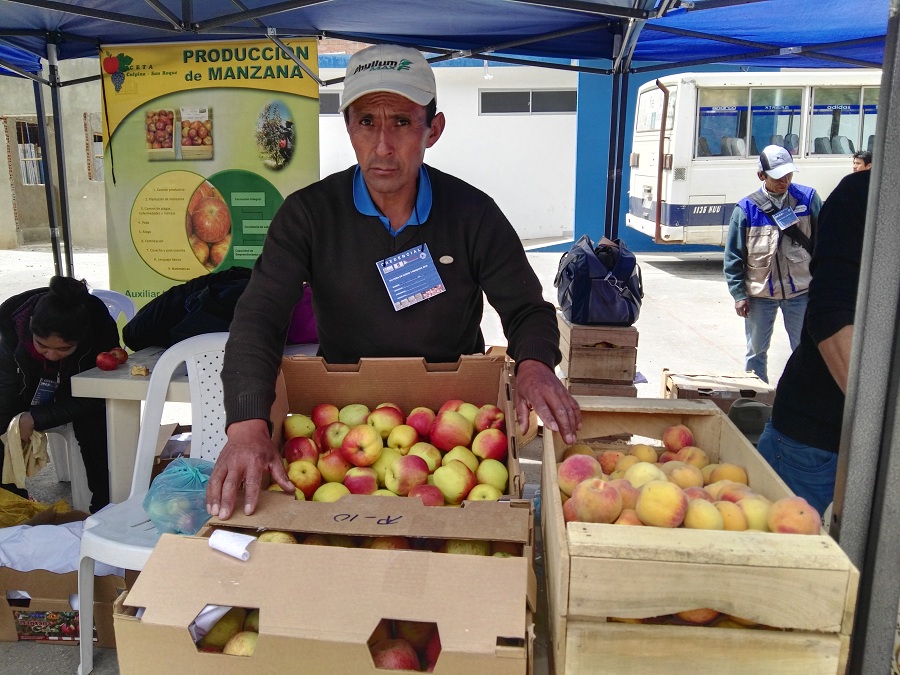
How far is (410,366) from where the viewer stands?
2.07m

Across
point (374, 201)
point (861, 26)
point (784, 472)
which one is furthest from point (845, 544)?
point (861, 26)

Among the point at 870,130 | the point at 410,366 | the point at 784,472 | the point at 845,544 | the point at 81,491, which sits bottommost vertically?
the point at 81,491

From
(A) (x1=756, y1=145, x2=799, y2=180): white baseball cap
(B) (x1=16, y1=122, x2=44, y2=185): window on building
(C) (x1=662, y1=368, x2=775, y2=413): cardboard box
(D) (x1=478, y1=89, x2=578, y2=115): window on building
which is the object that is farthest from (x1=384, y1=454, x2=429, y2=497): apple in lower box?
(B) (x1=16, y1=122, x2=44, y2=185): window on building

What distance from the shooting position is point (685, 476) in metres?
1.54

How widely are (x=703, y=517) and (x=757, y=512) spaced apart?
0.11m

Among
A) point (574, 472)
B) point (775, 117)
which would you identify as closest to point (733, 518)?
point (574, 472)

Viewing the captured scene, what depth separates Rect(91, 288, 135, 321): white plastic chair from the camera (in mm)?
4824

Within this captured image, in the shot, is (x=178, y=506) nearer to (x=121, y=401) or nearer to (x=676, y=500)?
(x=676, y=500)

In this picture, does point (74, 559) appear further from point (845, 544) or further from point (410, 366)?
point (845, 544)

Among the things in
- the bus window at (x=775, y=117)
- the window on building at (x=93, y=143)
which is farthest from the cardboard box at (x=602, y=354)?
the window on building at (x=93, y=143)

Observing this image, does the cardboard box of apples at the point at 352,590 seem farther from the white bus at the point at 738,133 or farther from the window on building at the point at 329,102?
the window on building at the point at 329,102

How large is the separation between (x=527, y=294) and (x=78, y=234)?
602 inches

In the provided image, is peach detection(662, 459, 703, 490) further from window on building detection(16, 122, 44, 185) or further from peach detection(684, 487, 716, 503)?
window on building detection(16, 122, 44, 185)

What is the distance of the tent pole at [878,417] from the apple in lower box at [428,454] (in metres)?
0.92
